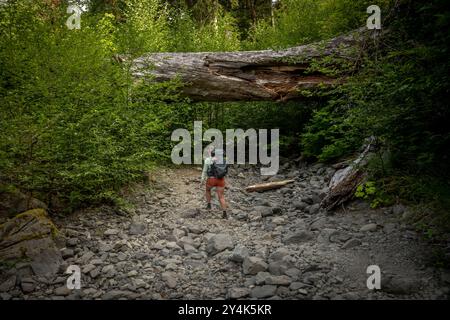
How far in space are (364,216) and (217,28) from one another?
34.0 ft

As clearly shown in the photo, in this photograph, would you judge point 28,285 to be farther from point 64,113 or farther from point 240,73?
point 240,73

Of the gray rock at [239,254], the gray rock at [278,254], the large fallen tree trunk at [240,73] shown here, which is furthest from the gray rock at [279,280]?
the large fallen tree trunk at [240,73]

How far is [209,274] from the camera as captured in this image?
4055 mm

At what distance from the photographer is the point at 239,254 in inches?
169

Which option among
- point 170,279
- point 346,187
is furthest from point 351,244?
point 170,279

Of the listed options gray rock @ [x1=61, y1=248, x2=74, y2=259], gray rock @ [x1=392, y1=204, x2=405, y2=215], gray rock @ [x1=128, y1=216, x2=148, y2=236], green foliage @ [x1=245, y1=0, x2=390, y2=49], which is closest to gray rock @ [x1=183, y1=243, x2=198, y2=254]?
gray rock @ [x1=128, y1=216, x2=148, y2=236]

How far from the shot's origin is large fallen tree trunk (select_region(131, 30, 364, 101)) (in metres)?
7.92

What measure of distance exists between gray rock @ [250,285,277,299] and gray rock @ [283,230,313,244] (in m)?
1.42

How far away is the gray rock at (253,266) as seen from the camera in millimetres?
3938

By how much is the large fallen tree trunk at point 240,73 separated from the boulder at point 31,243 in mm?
4701

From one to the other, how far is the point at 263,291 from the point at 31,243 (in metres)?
3.21

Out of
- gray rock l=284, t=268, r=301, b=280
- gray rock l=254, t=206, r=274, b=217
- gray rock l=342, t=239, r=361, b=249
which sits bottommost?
gray rock l=284, t=268, r=301, b=280

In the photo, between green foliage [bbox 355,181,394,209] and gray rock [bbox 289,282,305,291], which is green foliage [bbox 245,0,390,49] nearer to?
green foliage [bbox 355,181,394,209]

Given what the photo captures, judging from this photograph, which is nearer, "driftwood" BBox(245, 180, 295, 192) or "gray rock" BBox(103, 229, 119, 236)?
"gray rock" BBox(103, 229, 119, 236)
